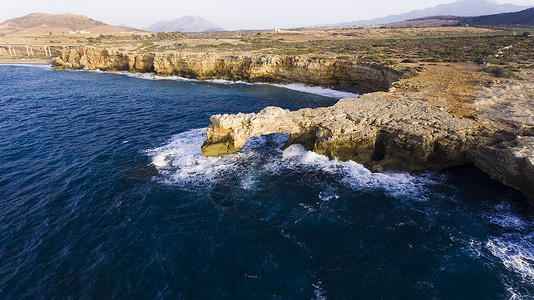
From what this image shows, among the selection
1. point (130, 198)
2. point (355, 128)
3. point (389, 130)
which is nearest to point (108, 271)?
point (130, 198)

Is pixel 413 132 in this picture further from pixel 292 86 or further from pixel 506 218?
pixel 292 86

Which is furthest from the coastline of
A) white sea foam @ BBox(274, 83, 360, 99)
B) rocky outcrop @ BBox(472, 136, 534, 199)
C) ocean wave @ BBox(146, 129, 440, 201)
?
rocky outcrop @ BBox(472, 136, 534, 199)

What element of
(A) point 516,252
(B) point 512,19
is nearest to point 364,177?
(A) point 516,252

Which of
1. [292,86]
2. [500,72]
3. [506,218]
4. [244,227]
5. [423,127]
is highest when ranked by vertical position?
[500,72]

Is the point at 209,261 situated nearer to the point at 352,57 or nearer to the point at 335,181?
the point at 335,181

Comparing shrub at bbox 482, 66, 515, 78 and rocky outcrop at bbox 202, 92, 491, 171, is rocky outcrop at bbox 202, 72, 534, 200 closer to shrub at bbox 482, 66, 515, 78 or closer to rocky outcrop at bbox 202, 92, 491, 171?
rocky outcrop at bbox 202, 92, 491, 171

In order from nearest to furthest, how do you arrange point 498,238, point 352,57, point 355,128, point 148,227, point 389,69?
point 498,238 → point 148,227 → point 355,128 → point 389,69 → point 352,57

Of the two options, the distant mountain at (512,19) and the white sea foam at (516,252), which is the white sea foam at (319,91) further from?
the distant mountain at (512,19)
